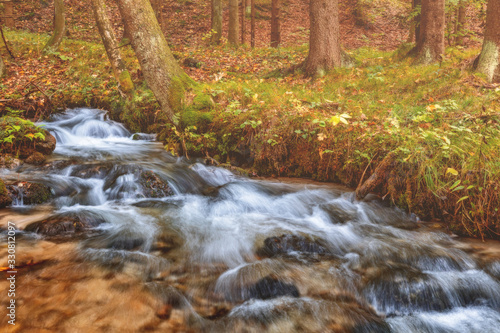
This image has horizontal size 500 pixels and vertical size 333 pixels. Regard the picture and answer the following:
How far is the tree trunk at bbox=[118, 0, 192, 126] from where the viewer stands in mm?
6477

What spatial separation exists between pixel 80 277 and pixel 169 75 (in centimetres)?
477

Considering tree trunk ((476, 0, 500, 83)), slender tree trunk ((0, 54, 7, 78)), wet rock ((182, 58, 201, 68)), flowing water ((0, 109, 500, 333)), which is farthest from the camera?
wet rock ((182, 58, 201, 68))

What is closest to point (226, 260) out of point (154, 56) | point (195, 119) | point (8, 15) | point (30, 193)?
point (30, 193)

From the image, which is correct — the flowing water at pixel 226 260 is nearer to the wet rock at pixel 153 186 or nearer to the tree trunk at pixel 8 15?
the wet rock at pixel 153 186

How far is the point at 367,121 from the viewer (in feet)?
19.0

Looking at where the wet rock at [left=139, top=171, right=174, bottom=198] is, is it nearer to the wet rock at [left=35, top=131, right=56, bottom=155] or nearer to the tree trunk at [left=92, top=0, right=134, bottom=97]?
the wet rock at [left=35, top=131, right=56, bottom=155]

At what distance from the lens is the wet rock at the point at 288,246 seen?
13.4ft

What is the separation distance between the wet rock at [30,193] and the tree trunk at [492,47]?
921 centimetres

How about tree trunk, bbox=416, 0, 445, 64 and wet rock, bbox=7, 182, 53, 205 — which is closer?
wet rock, bbox=7, 182, 53, 205

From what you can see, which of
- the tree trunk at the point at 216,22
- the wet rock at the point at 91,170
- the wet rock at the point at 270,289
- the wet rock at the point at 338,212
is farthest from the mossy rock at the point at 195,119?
the tree trunk at the point at 216,22

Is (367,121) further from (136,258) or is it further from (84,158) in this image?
(84,158)

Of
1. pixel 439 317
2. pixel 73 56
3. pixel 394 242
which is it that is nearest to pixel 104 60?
pixel 73 56

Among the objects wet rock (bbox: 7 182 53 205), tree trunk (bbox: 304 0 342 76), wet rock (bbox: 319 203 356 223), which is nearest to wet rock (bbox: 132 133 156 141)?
wet rock (bbox: 7 182 53 205)

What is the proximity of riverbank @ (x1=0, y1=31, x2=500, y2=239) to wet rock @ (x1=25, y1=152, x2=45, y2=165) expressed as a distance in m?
2.48
